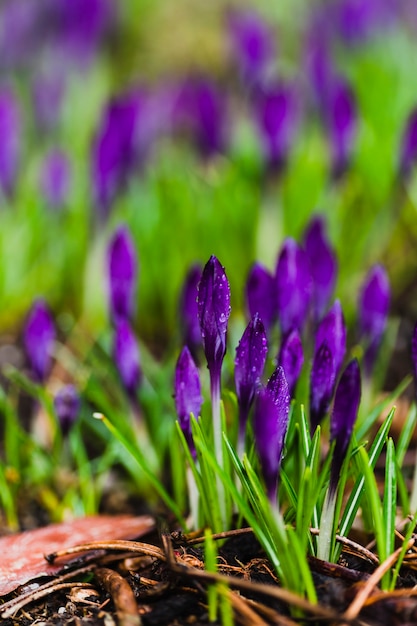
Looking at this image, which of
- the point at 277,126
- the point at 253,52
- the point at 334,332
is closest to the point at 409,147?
the point at 277,126

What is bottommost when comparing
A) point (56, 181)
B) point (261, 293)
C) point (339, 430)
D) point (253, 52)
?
point (339, 430)

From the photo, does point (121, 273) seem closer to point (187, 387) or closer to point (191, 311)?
point (191, 311)

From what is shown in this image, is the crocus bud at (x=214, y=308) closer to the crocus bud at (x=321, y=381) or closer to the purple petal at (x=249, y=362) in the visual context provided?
the purple petal at (x=249, y=362)

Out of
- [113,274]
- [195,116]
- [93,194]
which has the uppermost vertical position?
[195,116]

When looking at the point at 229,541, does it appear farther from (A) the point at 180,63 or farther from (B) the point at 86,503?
(A) the point at 180,63

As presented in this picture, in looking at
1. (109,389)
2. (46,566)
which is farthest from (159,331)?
(46,566)

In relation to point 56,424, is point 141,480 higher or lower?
lower

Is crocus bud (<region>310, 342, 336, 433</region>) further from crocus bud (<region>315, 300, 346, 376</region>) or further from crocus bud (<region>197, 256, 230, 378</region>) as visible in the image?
crocus bud (<region>197, 256, 230, 378</region>)
